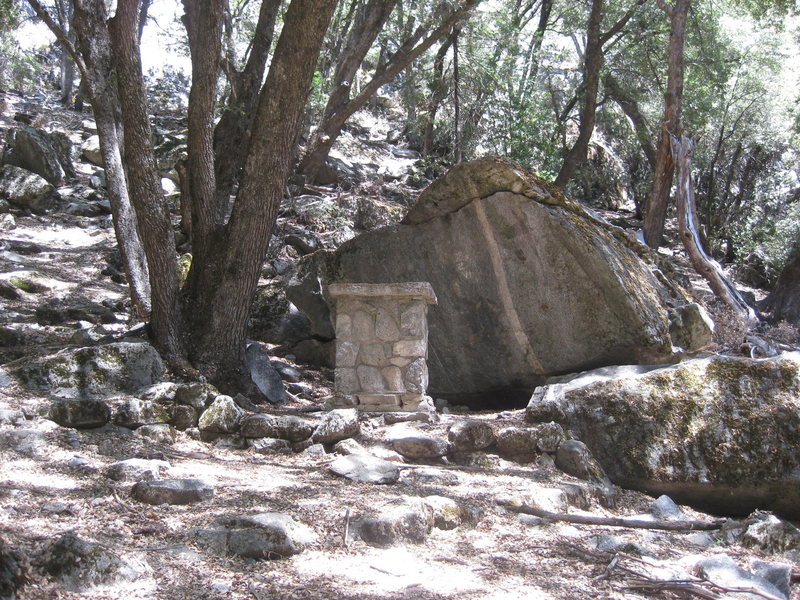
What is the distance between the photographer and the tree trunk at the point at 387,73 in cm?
967

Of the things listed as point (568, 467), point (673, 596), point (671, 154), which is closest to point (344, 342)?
point (568, 467)

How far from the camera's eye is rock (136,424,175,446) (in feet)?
15.3

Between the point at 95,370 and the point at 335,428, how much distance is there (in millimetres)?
1827

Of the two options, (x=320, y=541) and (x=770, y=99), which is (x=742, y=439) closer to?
(x=320, y=541)

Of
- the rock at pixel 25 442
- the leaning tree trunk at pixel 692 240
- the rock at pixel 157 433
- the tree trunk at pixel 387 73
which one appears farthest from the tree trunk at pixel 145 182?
the leaning tree trunk at pixel 692 240

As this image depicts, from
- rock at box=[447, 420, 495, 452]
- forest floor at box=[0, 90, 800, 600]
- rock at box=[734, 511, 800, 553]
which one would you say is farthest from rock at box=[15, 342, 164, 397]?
rock at box=[734, 511, 800, 553]

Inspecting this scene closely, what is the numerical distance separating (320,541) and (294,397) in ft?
13.1

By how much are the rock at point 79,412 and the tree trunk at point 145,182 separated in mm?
1155

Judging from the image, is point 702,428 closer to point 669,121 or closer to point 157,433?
point 157,433

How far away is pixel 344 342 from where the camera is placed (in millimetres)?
6121

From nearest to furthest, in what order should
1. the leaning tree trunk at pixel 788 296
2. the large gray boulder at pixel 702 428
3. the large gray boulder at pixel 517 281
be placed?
Result: the large gray boulder at pixel 702 428 < the large gray boulder at pixel 517 281 < the leaning tree trunk at pixel 788 296

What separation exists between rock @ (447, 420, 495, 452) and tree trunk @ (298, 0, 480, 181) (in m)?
6.38

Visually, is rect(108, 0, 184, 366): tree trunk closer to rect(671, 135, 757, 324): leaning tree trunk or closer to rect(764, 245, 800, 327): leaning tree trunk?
rect(671, 135, 757, 324): leaning tree trunk

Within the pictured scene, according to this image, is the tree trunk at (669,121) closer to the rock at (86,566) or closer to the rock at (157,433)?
the rock at (157,433)
